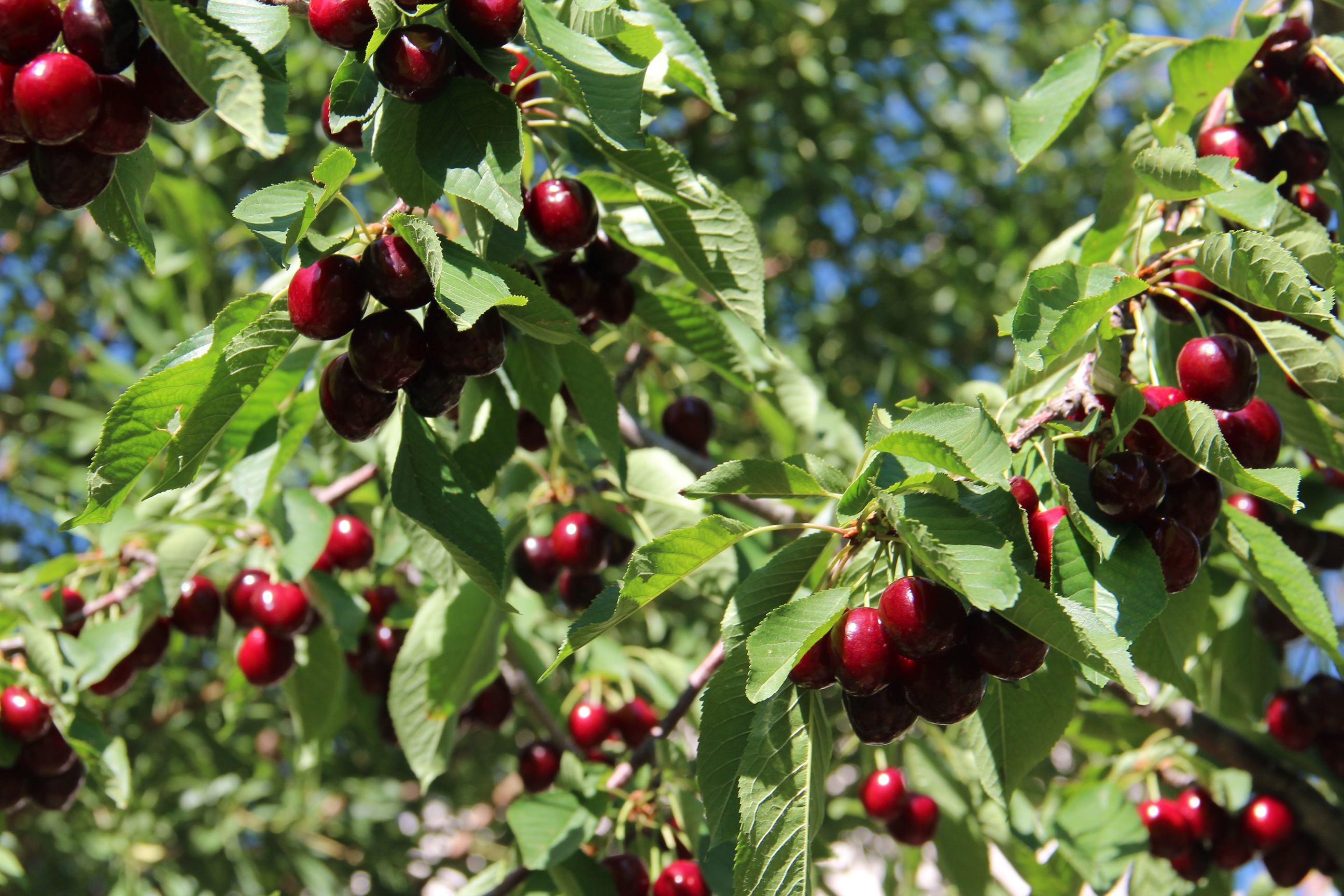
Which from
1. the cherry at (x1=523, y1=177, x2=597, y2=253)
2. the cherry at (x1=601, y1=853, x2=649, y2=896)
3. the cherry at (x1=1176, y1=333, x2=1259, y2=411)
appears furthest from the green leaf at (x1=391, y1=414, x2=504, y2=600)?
the cherry at (x1=1176, y1=333, x2=1259, y2=411)

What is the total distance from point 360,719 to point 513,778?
1562 millimetres

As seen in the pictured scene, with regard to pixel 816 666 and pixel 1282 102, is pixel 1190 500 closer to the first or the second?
pixel 816 666

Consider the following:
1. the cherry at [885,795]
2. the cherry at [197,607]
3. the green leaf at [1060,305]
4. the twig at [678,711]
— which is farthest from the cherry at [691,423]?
the green leaf at [1060,305]

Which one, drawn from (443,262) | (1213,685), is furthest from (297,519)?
(1213,685)

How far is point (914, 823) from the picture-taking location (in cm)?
202

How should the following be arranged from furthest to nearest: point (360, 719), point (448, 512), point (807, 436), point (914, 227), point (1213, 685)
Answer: point (914, 227), point (360, 719), point (807, 436), point (1213, 685), point (448, 512)

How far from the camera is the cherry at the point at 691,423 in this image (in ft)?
7.47

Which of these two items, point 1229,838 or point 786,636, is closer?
point 786,636

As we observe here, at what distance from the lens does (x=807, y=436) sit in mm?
2408

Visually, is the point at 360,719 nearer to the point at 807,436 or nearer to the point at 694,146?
the point at 807,436

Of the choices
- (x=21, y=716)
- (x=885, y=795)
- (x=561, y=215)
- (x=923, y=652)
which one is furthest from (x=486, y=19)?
(x=885, y=795)

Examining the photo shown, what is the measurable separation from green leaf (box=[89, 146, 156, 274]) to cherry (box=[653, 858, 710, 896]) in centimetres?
118

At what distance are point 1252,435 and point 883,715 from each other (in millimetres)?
604

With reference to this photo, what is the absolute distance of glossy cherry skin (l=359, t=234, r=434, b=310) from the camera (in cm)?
106
